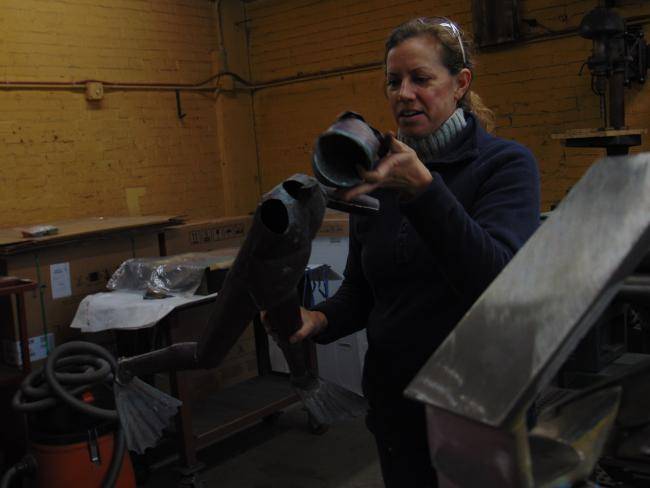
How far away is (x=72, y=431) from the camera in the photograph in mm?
2633

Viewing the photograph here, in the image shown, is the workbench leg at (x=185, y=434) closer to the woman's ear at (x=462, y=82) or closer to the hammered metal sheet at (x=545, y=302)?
the woman's ear at (x=462, y=82)

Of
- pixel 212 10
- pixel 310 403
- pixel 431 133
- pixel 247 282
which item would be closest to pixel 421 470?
pixel 310 403

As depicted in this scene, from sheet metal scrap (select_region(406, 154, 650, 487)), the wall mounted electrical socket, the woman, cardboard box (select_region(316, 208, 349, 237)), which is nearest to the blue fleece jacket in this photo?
the woman

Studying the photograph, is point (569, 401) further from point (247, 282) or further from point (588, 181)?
point (247, 282)

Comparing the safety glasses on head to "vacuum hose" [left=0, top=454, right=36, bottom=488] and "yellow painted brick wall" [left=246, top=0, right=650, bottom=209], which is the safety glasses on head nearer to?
"vacuum hose" [left=0, top=454, right=36, bottom=488]

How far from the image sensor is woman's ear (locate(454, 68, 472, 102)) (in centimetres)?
131

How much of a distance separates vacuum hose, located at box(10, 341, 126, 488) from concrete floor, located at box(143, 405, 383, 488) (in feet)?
2.40

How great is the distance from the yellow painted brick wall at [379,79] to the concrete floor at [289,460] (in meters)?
2.09

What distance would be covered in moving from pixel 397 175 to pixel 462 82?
477mm

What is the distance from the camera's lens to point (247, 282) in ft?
3.54

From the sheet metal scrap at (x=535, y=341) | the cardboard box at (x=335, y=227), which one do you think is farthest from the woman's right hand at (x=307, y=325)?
the cardboard box at (x=335, y=227)

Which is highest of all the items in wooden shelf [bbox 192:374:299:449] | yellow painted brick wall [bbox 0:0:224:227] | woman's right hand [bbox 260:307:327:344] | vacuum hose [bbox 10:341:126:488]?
yellow painted brick wall [bbox 0:0:224:227]

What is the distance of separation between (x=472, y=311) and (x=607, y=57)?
3544mm

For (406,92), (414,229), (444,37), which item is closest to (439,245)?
(414,229)
